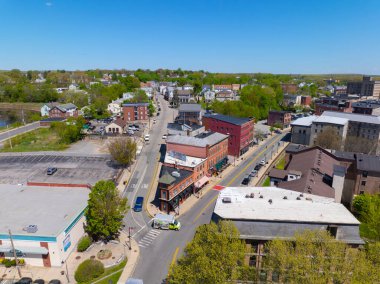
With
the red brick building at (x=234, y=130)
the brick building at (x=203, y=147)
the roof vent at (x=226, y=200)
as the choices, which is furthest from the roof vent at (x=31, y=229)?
the red brick building at (x=234, y=130)

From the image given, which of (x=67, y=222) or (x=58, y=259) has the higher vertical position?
(x=67, y=222)

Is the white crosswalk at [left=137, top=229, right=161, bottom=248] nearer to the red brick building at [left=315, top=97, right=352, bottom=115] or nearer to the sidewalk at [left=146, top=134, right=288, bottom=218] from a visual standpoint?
the sidewalk at [left=146, top=134, right=288, bottom=218]

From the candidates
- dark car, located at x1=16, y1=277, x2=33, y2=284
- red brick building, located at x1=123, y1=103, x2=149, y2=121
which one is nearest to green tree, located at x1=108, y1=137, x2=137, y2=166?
dark car, located at x1=16, y1=277, x2=33, y2=284

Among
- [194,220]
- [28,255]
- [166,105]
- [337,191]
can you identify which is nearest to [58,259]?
[28,255]

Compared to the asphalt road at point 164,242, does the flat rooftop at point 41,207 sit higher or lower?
higher

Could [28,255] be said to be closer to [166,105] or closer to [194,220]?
[194,220]

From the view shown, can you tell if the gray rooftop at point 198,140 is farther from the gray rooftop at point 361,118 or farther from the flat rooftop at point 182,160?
the gray rooftop at point 361,118

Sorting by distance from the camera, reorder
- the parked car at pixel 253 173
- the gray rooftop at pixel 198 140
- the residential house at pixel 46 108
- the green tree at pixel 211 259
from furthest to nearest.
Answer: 1. the residential house at pixel 46 108
2. the parked car at pixel 253 173
3. the gray rooftop at pixel 198 140
4. the green tree at pixel 211 259

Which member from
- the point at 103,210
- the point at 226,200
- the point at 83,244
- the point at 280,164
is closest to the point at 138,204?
the point at 103,210
